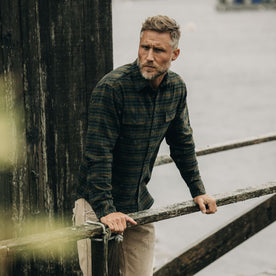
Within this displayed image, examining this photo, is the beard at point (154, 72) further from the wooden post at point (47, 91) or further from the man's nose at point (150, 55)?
the wooden post at point (47, 91)

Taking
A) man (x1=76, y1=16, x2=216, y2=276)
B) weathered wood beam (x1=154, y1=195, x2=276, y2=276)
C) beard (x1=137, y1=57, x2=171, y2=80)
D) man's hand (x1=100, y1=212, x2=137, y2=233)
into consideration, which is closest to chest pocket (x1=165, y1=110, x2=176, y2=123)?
man (x1=76, y1=16, x2=216, y2=276)

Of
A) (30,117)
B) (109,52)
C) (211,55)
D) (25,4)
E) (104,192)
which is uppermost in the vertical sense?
(25,4)

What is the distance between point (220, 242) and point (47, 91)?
1.85 metres

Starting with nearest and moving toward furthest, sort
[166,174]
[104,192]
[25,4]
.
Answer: [104,192] < [25,4] < [166,174]

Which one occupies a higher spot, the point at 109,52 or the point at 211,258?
the point at 109,52

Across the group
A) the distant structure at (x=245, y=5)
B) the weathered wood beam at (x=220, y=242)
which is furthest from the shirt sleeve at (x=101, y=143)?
the distant structure at (x=245, y=5)

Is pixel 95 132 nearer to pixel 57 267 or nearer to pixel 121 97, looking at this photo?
pixel 121 97

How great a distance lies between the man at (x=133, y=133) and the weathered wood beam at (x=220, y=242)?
1.10 meters

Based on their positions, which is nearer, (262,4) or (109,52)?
(109,52)

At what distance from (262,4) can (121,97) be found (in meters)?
90.0

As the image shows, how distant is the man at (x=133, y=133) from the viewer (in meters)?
2.60

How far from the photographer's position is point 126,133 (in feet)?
8.88

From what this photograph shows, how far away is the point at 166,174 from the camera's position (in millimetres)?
8961

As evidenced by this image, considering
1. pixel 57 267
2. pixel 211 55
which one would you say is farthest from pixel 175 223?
pixel 211 55
